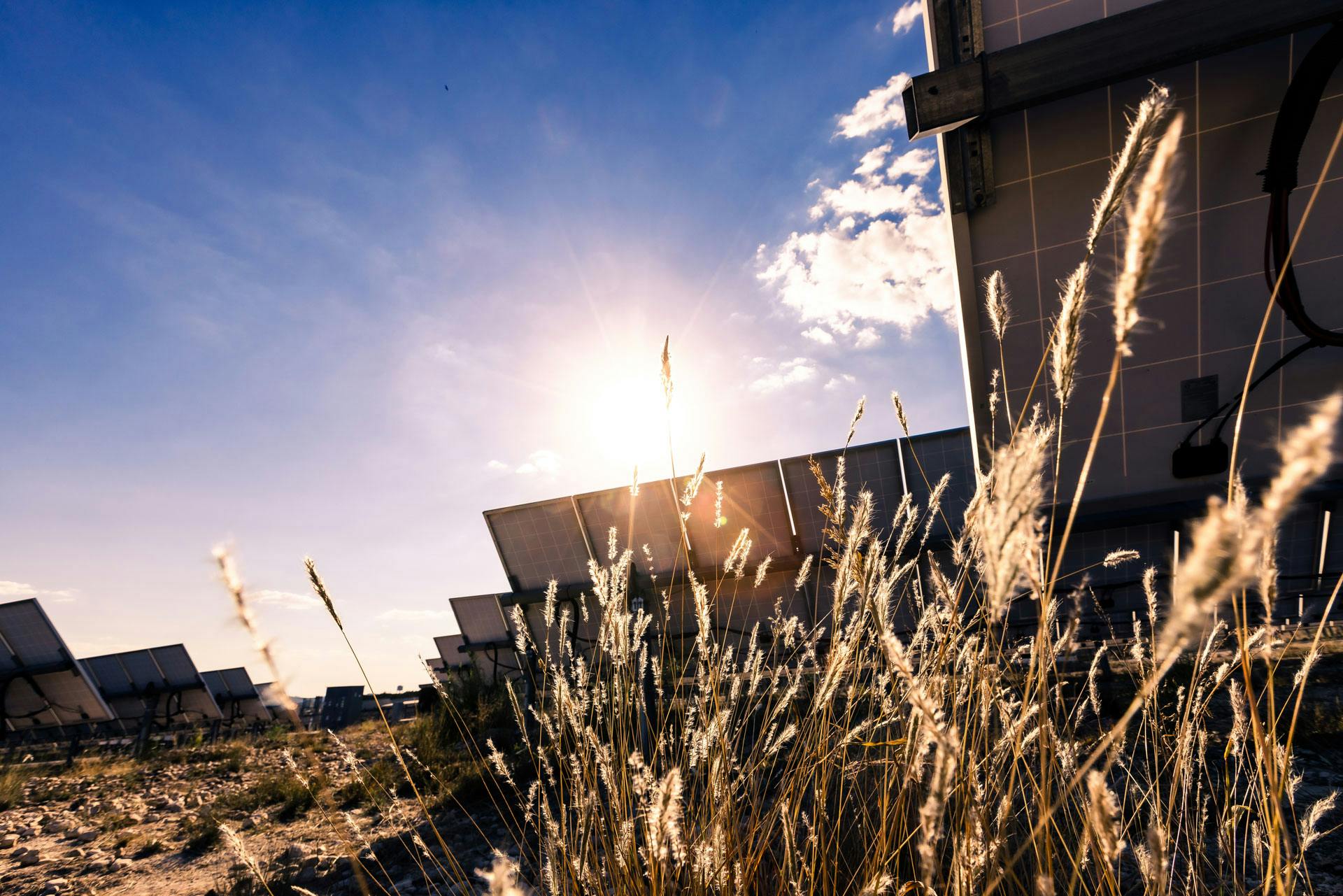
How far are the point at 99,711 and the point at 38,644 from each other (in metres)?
1.31

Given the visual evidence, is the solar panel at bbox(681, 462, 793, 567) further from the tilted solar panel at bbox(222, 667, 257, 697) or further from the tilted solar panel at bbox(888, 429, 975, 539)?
the tilted solar panel at bbox(222, 667, 257, 697)

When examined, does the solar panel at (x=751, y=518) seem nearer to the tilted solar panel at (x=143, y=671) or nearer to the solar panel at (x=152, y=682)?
the solar panel at (x=152, y=682)

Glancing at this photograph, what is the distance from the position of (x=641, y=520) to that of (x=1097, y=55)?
16.3 feet

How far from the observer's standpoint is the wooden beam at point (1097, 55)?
84.6 inches

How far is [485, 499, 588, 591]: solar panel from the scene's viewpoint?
19.8 feet

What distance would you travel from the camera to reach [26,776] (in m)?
5.34

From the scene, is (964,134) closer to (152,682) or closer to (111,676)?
(152,682)

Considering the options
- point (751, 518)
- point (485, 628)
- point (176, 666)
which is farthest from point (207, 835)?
point (176, 666)

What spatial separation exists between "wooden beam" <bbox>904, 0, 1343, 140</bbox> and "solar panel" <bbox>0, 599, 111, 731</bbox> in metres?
11.7

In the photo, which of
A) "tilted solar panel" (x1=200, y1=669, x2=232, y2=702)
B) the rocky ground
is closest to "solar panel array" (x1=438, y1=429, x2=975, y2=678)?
the rocky ground

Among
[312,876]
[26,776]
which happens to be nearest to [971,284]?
A: [312,876]

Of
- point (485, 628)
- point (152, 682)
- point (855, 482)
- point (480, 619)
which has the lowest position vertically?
point (152, 682)

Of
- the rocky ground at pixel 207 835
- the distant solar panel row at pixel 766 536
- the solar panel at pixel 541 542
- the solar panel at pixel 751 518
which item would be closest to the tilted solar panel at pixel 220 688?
the rocky ground at pixel 207 835

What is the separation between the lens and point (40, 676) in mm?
7809
